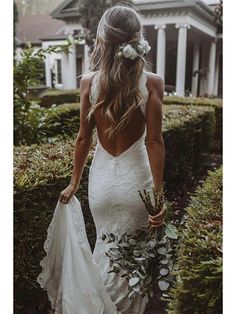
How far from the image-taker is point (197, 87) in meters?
2.16

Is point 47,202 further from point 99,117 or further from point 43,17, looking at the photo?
point 43,17

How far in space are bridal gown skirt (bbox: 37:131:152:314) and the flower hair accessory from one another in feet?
1.17

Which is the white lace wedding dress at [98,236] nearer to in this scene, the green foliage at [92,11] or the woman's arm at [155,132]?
the woman's arm at [155,132]

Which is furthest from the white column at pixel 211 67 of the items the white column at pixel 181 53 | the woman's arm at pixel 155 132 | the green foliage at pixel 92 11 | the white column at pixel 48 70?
the white column at pixel 48 70

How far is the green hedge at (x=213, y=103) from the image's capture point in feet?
8.20

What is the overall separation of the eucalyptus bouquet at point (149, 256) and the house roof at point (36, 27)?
3.28 feet

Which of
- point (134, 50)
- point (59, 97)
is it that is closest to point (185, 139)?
point (59, 97)

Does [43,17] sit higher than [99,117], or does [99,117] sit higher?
[43,17]

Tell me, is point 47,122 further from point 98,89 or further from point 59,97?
point 98,89

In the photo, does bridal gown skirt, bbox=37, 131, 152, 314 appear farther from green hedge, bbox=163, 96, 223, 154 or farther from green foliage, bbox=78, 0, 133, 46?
green hedge, bbox=163, 96, 223, 154

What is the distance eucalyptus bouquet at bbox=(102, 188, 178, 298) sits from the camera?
161 centimetres

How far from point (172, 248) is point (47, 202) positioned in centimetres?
65
